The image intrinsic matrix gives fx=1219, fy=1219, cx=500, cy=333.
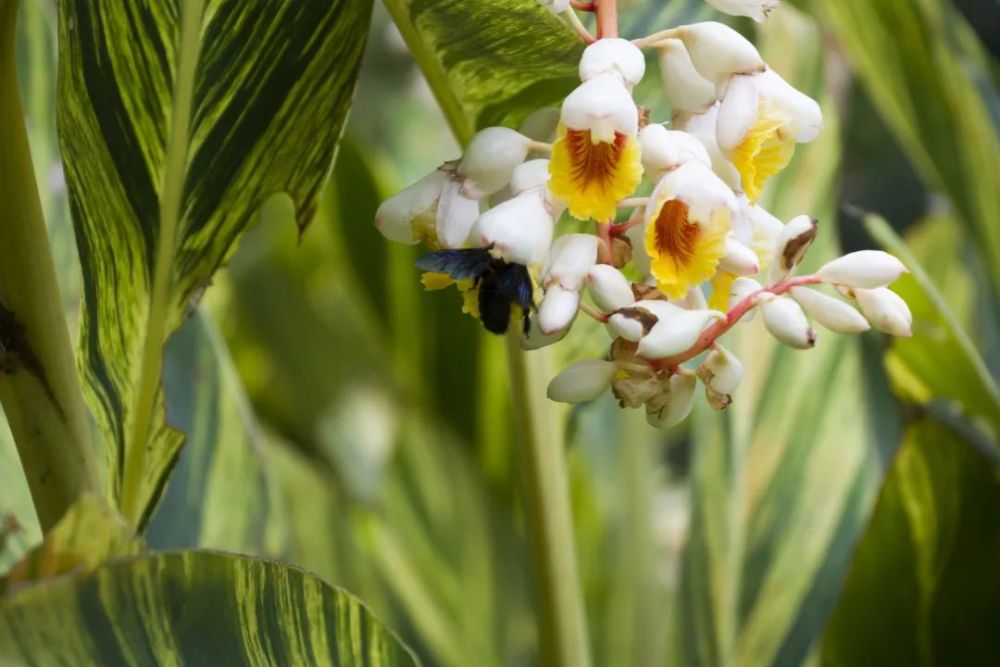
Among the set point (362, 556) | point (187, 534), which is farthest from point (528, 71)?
point (362, 556)

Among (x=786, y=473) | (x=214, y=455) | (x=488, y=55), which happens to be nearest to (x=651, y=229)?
(x=488, y=55)

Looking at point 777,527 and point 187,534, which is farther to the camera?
point 777,527

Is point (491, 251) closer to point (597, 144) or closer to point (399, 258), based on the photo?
point (597, 144)

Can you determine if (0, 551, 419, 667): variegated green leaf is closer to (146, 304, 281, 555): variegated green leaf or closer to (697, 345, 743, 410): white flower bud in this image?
(697, 345, 743, 410): white flower bud

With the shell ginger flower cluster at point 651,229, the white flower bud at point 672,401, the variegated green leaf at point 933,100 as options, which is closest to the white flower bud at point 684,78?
the shell ginger flower cluster at point 651,229

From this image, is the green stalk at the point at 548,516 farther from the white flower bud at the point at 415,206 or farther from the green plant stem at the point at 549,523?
the white flower bud at the point at 415,206

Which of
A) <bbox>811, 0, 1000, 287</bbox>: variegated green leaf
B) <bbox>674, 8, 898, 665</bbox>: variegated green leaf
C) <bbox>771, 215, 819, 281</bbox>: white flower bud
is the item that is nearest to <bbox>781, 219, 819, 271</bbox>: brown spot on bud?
<bbox>771, 215, 819, 281</bbox>: white flower bud
